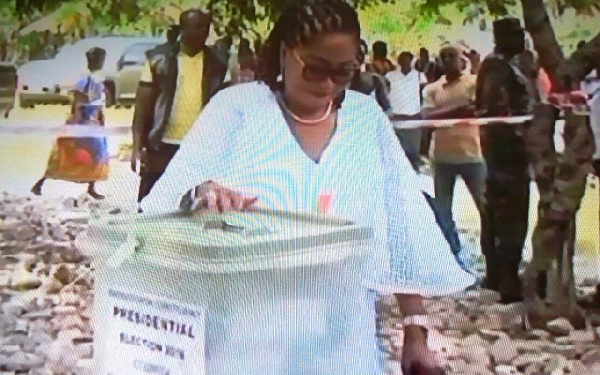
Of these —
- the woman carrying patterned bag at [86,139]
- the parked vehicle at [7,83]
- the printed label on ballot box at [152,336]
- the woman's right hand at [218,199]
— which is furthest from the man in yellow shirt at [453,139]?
the parked vehicle at [7,83]

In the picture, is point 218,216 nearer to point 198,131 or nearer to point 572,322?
point 198,131

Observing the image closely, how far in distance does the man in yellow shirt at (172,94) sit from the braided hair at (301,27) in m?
0.07

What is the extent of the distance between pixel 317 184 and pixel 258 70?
0.61ft

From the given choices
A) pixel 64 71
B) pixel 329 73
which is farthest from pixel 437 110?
pixel 64 71

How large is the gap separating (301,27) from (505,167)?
35 centimetres

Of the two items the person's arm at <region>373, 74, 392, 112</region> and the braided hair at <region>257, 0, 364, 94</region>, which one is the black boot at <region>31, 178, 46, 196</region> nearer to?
the braided hair at <region>257, 0, 364, 94</region>

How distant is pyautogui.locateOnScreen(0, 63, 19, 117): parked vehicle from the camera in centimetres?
114

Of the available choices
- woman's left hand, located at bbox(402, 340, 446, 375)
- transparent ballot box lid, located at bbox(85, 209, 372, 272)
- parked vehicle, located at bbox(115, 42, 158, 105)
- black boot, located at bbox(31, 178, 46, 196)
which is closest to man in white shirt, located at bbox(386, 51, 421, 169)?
transparent ballot box lid, located at bbox(85, 209, 372, 272)

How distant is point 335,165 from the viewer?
3.49ft

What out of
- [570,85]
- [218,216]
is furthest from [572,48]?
[218,216]

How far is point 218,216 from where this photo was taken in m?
1.07

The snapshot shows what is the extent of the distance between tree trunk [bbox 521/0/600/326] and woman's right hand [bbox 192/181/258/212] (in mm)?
403

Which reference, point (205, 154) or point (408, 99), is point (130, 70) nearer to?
point (205, 154)

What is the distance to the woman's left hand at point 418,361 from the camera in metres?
1.05
